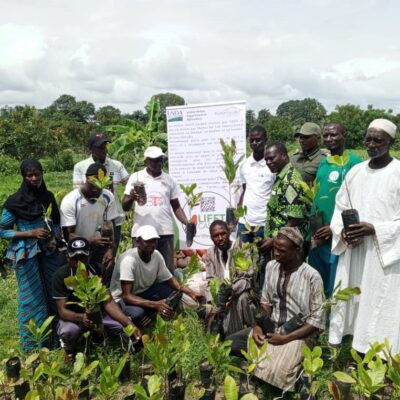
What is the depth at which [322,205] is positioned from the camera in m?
3.47

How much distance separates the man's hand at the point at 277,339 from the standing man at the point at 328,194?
2.59ft

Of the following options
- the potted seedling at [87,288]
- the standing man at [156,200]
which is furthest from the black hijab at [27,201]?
the potted seedling at [87,288]

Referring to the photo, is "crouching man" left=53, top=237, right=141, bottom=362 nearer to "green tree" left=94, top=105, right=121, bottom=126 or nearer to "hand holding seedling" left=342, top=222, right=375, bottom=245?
"hand holding seedling" left=342, top=222, right=375, bottom=245

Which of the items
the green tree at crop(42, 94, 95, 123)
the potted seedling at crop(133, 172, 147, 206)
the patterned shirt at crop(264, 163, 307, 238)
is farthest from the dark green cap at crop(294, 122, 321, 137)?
the green tree at crop(42, 94, 95, 123)

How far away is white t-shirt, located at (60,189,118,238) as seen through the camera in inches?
136

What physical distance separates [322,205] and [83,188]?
1985mm

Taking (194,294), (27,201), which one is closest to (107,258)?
(27,201)

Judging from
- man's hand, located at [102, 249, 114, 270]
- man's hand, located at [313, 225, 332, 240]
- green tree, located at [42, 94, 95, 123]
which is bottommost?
man's hand, located at [102, 249, 114, 270]

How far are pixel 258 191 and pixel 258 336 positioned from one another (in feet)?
5.57

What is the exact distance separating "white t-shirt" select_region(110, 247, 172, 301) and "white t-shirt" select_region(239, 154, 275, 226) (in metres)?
1.00

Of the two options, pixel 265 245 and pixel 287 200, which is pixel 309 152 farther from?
pixel 265 245

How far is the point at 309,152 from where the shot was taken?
3928mm

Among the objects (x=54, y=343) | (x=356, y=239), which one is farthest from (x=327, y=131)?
(x=54, y=343)

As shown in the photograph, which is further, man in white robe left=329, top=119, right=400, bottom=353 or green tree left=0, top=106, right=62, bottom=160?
green tree left=0, top=106, right=62, bottom=160
